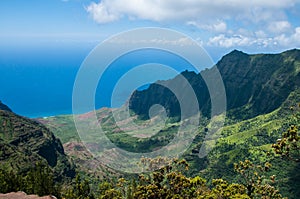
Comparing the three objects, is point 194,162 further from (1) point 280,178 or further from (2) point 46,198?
(2) point 46,198

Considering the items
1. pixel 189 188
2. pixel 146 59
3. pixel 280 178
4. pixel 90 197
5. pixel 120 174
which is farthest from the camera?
pixel 120 174

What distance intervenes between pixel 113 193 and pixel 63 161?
121291mm

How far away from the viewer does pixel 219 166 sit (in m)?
177

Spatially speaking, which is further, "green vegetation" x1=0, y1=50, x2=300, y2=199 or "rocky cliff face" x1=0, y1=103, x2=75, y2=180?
"rocky cliff face" x1=0, y1=103, x2=75, y2=180

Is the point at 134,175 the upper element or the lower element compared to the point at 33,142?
lower

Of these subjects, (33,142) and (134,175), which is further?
(33,142)

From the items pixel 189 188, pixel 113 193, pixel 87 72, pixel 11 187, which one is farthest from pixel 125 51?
pixel 11 187

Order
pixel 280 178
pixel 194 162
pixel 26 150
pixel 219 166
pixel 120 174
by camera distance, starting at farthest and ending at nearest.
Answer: pixel 194 162 → pixel 219 166 → pixel 120 174 → pixel 280 178 → pixel 26 150

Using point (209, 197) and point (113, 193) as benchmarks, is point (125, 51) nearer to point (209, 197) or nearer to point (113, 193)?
point (209, 197)

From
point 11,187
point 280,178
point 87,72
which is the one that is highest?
point 87,72

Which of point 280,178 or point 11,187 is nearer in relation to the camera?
point 11,187

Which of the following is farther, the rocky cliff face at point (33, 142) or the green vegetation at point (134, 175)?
the rocky cliff face at point (33, 142)

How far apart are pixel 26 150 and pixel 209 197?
113 meters

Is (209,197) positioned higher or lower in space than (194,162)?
higher
